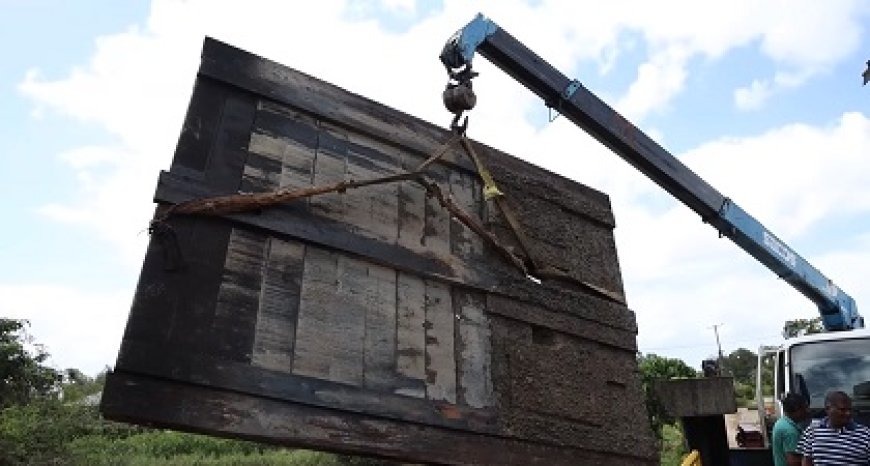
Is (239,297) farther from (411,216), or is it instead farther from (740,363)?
(740,363)

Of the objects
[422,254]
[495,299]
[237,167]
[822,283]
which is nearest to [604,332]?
[495,299]

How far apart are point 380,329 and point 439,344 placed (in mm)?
342

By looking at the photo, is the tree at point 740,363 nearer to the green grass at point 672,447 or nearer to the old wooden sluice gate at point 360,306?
the green grass at point 672,447

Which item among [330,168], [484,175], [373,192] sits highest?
[484,175]

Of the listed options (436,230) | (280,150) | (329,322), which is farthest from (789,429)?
(280,150)

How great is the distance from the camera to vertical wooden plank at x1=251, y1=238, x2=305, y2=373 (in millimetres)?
3021

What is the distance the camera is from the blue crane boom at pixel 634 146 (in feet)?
18.1

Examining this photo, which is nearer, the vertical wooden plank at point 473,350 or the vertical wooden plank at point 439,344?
the vertical wooden plank at point 439,344

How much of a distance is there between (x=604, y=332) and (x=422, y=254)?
4.39 ft

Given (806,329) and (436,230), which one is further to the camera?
(806,329)

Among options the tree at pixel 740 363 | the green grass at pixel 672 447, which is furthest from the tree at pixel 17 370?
the tree at pixel 740 363

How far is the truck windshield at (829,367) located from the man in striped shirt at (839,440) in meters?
1.34

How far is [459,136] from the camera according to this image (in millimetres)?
4418

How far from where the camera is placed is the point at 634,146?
6.86 meters
